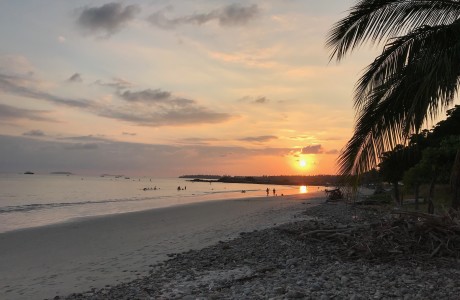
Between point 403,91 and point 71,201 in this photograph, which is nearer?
point 403,91

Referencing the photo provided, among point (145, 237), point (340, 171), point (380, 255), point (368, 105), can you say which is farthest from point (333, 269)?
point (145, 237)

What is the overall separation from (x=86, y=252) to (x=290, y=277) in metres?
8.69

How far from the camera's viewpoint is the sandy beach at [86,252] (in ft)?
32.3

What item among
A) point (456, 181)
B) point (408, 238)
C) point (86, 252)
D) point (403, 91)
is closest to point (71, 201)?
point (86, 252)

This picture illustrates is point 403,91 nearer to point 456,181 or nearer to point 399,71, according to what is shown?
point 399,71

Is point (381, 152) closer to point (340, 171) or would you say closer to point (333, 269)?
point (340, 171)

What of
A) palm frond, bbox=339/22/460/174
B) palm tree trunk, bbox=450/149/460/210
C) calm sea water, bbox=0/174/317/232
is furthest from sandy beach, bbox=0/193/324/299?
palm tree trunk, bbox=450/149/460/210

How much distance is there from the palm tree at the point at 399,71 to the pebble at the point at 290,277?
1899 millimetres

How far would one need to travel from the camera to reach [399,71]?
718 cm

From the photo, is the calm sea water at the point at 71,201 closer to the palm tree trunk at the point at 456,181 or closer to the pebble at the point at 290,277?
the pebble at the point at 290,277

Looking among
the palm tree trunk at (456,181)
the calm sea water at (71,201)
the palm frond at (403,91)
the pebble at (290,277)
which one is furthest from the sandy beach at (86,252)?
the palm tree trunk at (456,181)

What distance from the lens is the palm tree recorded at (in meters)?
6.38

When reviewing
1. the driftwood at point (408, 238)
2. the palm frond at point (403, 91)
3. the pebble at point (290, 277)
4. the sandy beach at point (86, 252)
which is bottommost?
the sandy beach at point (86, 252)

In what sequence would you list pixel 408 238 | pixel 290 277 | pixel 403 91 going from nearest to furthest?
pixel 403 91
pixel 290 277
pixel 408 238
